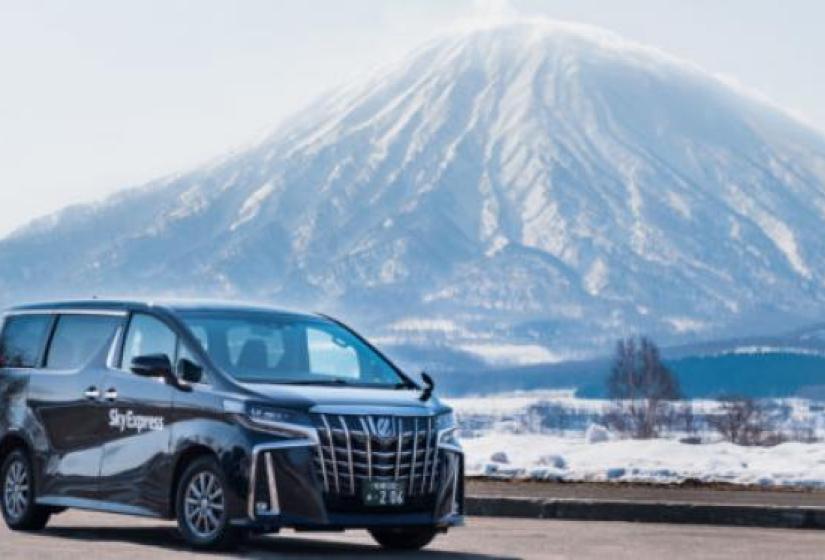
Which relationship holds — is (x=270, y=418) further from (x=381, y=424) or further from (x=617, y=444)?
(x=617, y=444)

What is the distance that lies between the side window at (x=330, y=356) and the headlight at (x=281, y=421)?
102cm

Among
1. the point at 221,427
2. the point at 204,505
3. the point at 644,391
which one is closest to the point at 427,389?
the point at 221,427

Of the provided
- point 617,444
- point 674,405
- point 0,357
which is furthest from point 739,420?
point 0,357

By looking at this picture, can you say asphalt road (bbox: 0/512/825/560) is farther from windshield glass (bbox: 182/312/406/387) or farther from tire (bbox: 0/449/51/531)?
windshield glass (bbox: 182/312/406/387)

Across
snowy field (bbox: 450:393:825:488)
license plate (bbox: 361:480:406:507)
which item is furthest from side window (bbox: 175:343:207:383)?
snowy field (bbox: 450:393:825:488)

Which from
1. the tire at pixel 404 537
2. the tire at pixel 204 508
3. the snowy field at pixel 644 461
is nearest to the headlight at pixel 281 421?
the tire at pixel 204 508

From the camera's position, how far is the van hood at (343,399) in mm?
16219

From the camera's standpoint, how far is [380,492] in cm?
1641

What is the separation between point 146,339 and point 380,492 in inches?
91.6

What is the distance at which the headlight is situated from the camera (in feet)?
53.0

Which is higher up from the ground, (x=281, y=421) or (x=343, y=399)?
(x=343, y=399)

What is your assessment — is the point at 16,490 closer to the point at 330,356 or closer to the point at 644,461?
the point at 330,356

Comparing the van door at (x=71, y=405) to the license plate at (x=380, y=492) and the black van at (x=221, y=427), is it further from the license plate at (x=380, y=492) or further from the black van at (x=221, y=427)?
the license plate at (x=380, y=492)

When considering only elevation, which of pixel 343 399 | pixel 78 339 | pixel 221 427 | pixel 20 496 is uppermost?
pixel 78 339
